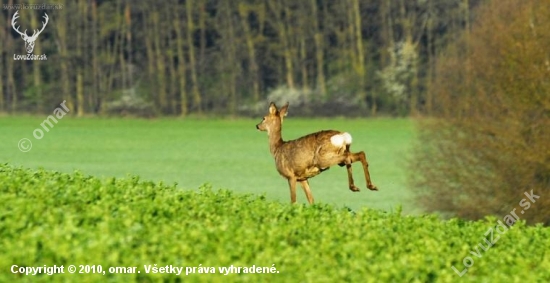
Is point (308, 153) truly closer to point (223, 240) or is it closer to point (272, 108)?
point (272, 108)

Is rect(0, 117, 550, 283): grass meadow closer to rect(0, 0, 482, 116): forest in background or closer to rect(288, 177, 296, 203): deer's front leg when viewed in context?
rect(288, 177, 296, 203): deer's front leg

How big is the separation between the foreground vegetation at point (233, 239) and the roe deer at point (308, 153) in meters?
1.46

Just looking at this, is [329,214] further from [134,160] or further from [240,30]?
[240,30]

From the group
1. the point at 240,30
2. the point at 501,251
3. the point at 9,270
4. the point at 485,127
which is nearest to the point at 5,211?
the point at 9,270

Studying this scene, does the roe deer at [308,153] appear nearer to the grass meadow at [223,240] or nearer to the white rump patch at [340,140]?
the white rump patch at [340,140]

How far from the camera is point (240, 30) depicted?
9100cm

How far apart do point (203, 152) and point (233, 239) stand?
51.2m

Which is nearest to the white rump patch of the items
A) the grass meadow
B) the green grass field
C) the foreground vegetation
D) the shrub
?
the grass meadow

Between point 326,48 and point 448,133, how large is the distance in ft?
212

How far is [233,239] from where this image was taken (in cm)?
1188

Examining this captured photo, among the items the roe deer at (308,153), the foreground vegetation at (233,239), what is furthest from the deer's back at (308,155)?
the foreground vegetation at (233,239)

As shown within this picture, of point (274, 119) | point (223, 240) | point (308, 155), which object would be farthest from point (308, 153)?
point (223, 240)

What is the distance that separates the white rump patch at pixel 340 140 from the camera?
648 inches

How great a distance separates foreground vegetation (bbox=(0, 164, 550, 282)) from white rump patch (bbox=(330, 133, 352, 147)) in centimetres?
145
